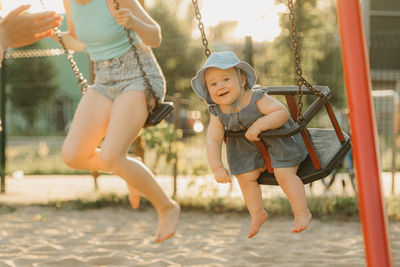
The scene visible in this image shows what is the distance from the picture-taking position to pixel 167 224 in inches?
127

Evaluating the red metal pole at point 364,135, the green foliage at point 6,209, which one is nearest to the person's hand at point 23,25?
the red metal pole at point 364,135

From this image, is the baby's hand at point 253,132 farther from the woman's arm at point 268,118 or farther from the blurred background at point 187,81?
the blurred background at point 187,81

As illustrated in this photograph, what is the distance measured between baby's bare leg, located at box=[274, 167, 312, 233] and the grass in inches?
108

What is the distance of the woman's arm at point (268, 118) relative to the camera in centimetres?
238

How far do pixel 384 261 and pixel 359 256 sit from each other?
6.30 feet

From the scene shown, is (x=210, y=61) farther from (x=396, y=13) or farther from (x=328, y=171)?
(x=396, y=13)

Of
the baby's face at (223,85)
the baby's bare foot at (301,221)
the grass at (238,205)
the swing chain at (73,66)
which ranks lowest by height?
the grass at (238,205)

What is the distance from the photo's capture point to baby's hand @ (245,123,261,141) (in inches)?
93.2

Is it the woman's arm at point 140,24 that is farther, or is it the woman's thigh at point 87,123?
the woman's thigh at point 87,123

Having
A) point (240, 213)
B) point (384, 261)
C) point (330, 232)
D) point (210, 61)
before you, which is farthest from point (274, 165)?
point (240, 213)

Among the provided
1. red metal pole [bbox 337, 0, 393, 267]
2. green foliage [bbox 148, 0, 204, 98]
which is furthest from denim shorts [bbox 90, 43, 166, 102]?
green foliage [bbox 148, 0, 204, 98]

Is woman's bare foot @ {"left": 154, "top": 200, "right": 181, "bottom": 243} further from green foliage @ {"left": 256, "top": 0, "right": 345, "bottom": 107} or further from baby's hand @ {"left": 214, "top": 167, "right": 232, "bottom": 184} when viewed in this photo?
green foliage @ {"left": 256, "top": 0, "right": 345, "bottom": 107}

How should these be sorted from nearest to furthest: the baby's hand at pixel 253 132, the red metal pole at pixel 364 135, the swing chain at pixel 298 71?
the red metal pole at pixel 364 135 → the swing chain at pixel 298 71 → the baby's hand at pixel 253 132

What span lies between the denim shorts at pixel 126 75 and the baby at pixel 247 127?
0.53m
